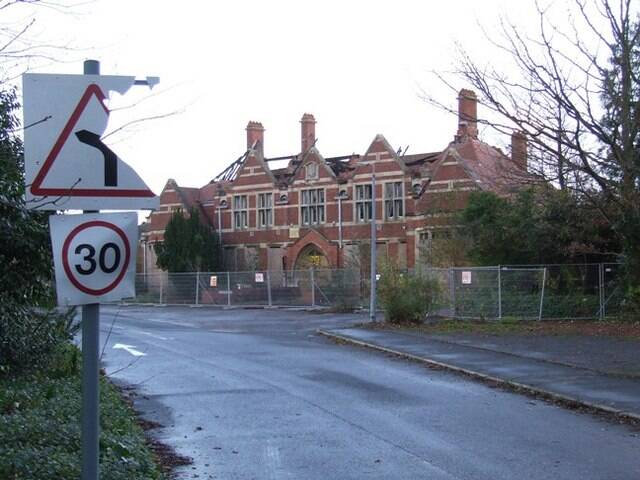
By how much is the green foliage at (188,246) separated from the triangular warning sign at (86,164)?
A: 46933mm

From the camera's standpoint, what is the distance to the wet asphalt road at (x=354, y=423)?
7.79m

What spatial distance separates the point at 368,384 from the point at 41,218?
7.55 metres

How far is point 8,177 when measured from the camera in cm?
688

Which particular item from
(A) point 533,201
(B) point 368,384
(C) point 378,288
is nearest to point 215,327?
(C) point 378,288

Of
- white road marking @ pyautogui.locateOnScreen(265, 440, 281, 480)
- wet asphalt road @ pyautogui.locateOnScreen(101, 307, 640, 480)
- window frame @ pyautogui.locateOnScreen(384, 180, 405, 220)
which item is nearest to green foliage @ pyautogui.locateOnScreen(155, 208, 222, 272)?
window frame @ pyautogui.locateOnScreen(384, 180, 405, 220)

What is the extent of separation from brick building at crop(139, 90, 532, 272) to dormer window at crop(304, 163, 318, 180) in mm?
65

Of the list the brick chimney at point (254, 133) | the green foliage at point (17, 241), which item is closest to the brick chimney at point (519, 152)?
the green foliage at point (17, 241)

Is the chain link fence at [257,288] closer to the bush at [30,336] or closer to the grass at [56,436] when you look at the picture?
the bush at [30,336]

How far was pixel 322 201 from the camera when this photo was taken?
50.5 m

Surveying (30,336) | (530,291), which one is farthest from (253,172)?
(30,336)

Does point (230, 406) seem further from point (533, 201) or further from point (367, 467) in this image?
point (533, 201)

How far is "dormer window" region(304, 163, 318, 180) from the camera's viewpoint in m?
50.9

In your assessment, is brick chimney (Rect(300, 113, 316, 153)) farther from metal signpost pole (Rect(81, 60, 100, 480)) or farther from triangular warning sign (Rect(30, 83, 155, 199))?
metal signpost pole (Rect(81, 60, 100, 480))

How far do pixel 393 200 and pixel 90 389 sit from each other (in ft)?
143
